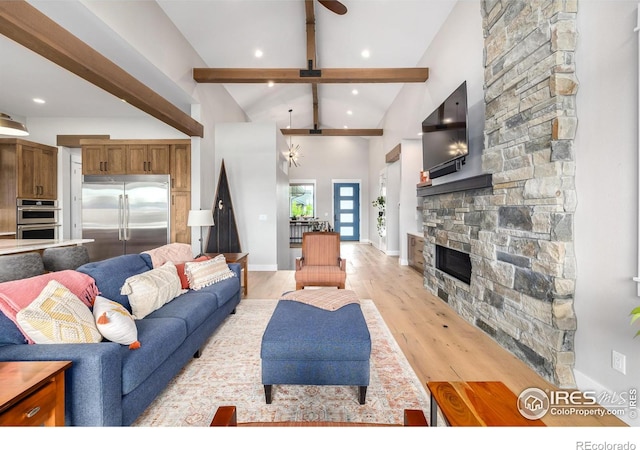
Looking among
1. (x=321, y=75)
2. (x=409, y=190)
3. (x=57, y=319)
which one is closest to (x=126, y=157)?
(x=321, y=75)

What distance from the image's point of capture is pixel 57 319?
149cm

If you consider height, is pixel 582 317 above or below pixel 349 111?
below

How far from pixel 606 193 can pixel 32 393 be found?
3058 millimetres

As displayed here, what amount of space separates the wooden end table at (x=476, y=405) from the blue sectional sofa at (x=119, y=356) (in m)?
1.49

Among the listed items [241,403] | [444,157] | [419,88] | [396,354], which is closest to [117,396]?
[241,403]

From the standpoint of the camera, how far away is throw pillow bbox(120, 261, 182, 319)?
2135mm

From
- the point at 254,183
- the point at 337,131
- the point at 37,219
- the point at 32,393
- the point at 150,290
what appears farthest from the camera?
the point at 337,131

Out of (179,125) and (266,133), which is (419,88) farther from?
(179,125)

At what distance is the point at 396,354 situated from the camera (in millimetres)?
2441

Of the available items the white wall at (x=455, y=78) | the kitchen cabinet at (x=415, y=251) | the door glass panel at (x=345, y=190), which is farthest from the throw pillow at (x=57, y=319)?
the door glass panel at (x=345, y=190)

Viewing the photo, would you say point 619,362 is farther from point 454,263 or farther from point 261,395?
point 261,395

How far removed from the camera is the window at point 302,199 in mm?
11172

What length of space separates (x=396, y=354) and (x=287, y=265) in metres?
4.57

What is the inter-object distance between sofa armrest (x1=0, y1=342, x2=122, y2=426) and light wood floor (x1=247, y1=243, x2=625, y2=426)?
192cm
